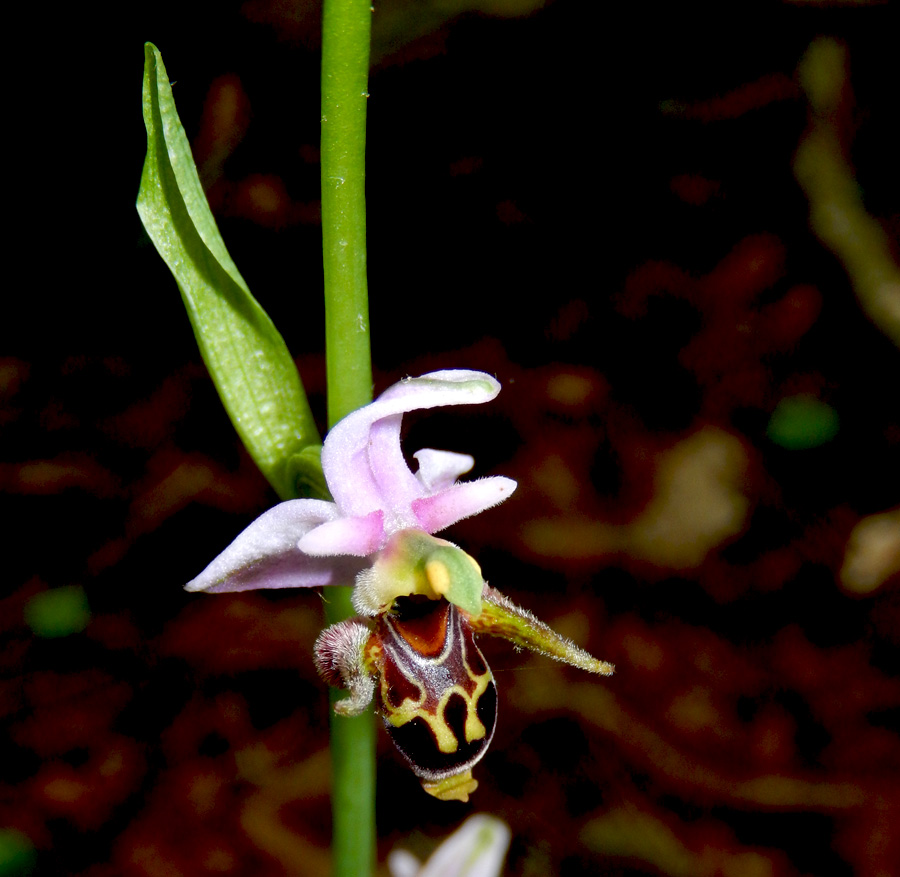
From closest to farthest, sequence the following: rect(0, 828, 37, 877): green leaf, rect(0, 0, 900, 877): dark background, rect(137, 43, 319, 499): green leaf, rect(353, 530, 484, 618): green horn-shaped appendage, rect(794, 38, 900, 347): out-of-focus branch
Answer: rect(353, 530, 484, 618): green horn-shaped appendage → rect(137, 43, 319, 499): green leaf → rect(0, 828, 37, 877): green leaf → rect(0, 0, 900, 877): dark background → rect(794, 38, 900, 347): out-of-focus branch

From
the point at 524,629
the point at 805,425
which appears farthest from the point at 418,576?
the point at 805,425

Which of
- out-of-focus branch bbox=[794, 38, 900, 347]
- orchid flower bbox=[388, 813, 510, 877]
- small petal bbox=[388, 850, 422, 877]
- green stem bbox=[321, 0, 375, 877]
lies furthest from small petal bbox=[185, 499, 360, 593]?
out-of-focus branch bbox=[794, 38, 900, 347]

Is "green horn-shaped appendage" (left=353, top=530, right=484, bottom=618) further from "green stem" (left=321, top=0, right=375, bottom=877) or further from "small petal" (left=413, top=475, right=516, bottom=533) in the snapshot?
"green stem" (left=321, top=0, right=375, bottom=877)

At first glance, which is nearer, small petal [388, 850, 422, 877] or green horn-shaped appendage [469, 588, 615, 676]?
green horn-shaped appendage [469, 588, 615, 676]

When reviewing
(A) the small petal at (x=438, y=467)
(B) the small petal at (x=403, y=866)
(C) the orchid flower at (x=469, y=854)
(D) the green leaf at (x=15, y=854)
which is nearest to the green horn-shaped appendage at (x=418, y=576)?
(A) the small petal at (x=438, y=467)

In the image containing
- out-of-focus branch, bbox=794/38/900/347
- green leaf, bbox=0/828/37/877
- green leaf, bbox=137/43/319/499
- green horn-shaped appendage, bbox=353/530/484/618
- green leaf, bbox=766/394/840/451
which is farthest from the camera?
green leaf, bbox=766/394/840/451

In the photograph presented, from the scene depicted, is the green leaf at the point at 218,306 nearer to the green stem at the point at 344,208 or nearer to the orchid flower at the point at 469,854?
the green stem at the point at 344,208

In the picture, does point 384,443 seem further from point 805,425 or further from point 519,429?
point 805,425
